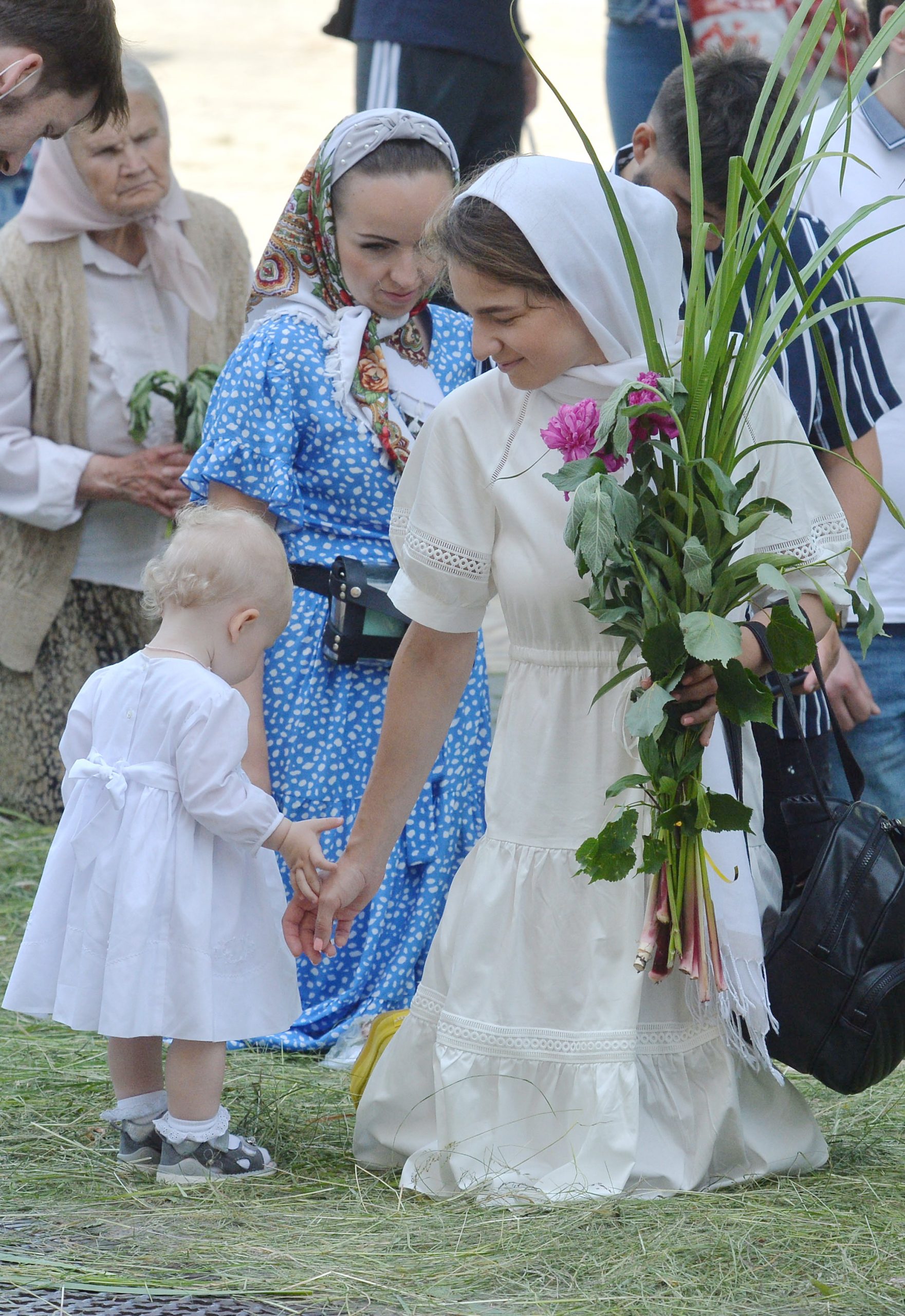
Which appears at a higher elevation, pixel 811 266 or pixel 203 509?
pixel 811 266

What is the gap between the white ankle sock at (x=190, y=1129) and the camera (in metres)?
2.70

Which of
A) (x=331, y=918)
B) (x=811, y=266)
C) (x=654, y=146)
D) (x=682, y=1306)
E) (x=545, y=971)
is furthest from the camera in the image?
(x=654, y=146)

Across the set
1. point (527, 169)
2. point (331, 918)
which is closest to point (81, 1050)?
point (331, 918)

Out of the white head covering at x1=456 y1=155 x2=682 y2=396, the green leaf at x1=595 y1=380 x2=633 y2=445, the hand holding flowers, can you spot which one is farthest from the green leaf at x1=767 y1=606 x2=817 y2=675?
the white head covering at x1=456 y1=155 x2=682 y2=396

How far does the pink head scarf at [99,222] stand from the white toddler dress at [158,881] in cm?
235

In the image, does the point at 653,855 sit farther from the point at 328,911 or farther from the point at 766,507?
the point at 328,911

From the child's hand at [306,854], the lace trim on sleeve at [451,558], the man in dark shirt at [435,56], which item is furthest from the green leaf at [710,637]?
the man in dark shirt at [435,56]

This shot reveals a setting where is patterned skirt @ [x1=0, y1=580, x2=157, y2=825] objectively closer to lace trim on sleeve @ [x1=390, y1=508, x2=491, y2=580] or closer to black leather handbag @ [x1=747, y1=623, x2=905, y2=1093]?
A: lace trim on sleeve @ [x1=390, y1=508, x2=491, y2=580]

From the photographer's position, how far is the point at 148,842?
2.64 meters

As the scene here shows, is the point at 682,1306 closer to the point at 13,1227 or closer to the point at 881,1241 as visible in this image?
the point at 881,1241

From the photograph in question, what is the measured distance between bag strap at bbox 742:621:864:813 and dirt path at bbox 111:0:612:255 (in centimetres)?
1020

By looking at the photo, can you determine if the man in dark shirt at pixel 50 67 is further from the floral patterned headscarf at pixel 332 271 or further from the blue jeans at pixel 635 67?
the blue jeans at pixel 635 67

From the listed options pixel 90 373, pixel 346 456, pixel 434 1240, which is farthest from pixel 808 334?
pixel 90 373

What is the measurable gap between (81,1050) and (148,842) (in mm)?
1078
